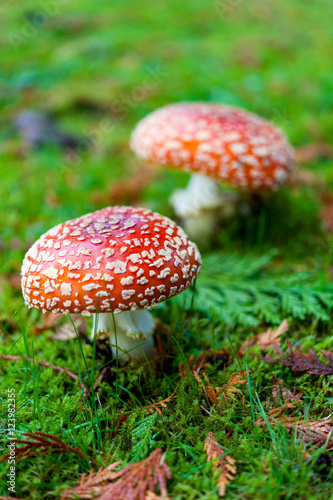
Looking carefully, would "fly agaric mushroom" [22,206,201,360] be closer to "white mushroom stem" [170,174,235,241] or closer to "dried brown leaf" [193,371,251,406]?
"dried brown leaf" [193,371,251,406]

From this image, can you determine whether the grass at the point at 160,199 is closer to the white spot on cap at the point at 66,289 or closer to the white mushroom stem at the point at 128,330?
the white mushroom stem at the point at 128,330

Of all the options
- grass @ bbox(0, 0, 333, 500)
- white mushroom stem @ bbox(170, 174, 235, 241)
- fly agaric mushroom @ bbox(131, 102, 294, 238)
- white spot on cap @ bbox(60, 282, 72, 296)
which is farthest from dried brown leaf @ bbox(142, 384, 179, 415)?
white mushroom stem @ bbox(170, 174, 235, 241)

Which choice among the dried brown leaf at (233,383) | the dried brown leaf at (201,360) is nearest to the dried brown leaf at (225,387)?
the dried brown leaf at (233,383)

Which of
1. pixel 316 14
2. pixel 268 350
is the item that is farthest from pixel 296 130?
pixel 316 14

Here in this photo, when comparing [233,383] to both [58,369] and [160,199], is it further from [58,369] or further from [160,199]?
[160,199]

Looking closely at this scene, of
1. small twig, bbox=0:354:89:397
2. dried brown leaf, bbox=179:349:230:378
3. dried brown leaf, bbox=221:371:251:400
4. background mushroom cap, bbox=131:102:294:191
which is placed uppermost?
background mushroom cap, bbox=131:102:294:191

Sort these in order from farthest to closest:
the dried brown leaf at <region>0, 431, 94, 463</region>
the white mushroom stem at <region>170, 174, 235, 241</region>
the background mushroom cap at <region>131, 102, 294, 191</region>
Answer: the white mushroom stem at <region>170, 174, 235, 241</region> < the background mushroom cap at <region>131, 102, 294, 191</region> < the dried brown leaf at <region>0, 431, 94, 463</region>
